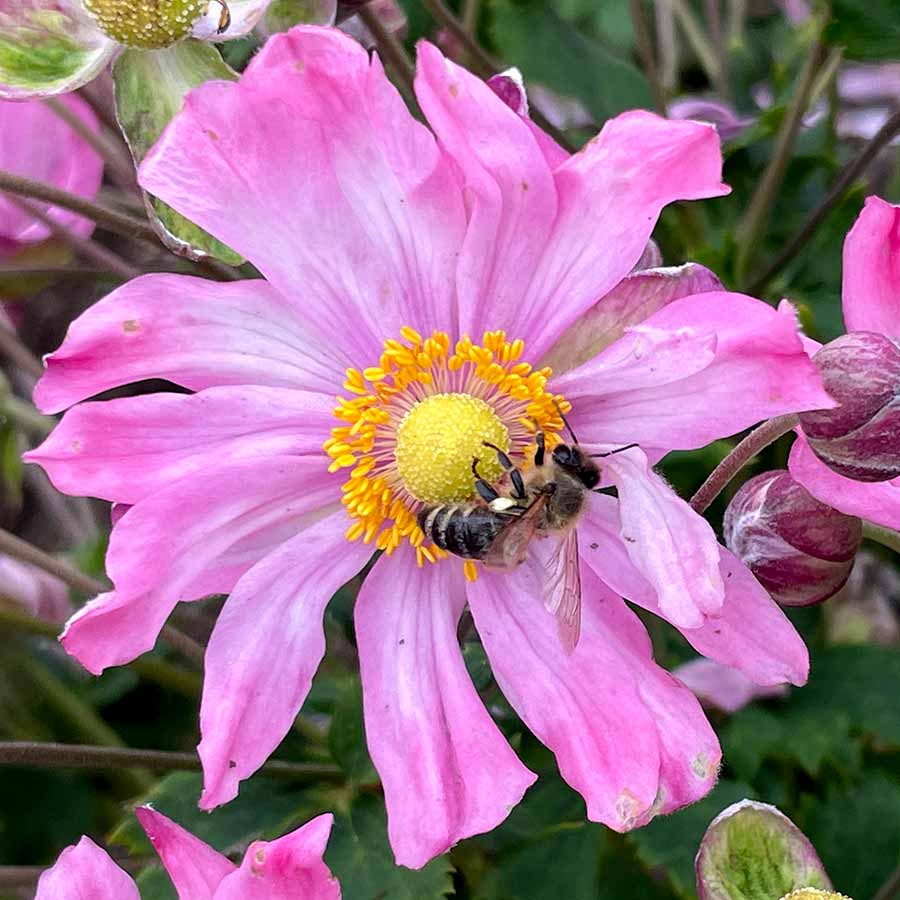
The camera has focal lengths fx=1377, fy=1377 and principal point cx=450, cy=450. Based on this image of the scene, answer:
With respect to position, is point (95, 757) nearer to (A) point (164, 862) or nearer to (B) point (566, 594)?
(A) point (164, 862)

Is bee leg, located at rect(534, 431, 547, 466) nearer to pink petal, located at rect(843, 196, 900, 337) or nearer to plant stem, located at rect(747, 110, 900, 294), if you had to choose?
pink petal, located at rect(843, 196, 900, 337)

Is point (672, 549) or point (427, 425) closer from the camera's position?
point (672, 549)

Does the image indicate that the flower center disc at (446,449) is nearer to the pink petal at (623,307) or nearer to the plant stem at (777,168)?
the pink petal at (623,307)

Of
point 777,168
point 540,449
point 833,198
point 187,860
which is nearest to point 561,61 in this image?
point 777,168

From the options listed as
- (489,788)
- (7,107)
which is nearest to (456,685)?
(489,788)

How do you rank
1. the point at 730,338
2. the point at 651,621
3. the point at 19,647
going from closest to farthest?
1. the point at 730,338
2. the point at 651,621
3. the point at 19,647

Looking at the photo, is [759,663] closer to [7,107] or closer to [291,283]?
[291,283]

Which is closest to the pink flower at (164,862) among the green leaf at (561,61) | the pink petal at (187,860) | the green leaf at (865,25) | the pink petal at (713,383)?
the pink petal at (187,860)

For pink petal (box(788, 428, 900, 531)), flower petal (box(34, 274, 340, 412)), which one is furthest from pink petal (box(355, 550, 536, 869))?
pink petal (box(788, 428, 900, 531))
